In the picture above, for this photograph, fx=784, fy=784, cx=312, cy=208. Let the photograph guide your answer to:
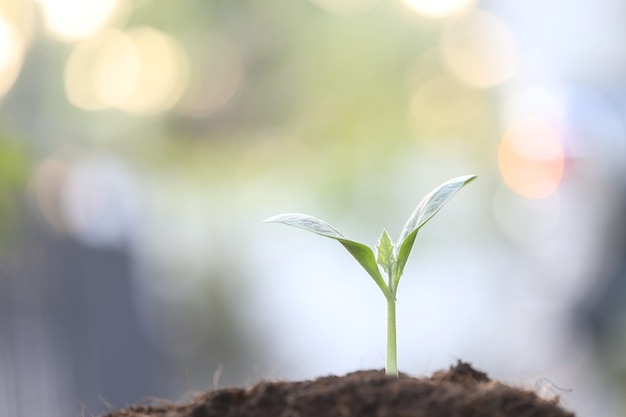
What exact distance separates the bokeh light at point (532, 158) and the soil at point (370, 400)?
11.5 feet

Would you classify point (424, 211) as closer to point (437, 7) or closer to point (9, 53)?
point (9, 53)

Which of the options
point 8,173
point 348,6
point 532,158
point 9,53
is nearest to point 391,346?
point 8,173

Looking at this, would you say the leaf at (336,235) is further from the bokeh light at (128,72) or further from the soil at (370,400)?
the bokeh light at (128,72)

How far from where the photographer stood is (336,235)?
0.67 meters

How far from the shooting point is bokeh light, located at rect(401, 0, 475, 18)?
4672mm

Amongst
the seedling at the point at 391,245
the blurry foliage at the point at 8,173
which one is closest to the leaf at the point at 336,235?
the seedling at the point at 391,245

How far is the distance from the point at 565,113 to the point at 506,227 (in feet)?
3.29

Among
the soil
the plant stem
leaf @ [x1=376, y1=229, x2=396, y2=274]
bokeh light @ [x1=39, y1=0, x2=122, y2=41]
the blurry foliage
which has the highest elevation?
bokeh light @ [x1=39, y1=0, x2=122, y2=41]

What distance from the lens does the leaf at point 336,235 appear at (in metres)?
0.67

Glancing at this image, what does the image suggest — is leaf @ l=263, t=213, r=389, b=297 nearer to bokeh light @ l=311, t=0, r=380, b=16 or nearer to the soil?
the soil

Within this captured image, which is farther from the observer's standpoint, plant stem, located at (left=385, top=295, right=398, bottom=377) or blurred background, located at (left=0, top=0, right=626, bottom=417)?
blurred background, located at (left=0, top=0, right=626, bottom=417)

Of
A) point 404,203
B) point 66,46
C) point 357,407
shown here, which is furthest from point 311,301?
point 357,407

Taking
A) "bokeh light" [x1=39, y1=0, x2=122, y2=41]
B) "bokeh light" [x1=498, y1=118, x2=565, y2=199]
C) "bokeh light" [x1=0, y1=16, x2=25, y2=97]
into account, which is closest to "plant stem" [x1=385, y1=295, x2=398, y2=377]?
"bokeh light" [x1=0, y1=16, x2=25, y2=97]

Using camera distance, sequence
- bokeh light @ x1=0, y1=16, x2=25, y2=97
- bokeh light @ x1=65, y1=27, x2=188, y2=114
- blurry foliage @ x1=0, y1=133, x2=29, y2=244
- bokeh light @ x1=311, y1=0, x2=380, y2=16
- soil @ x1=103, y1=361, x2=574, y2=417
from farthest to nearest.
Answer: bokeh light @ x1=311, y1=0, x2=380, y2=16
bokeh light @ x1=65, y1=27, x2=188, y2=114
bokeh light @ x1=0, y1=16, x2=25, y2=97
blurry foliage @ x1=0, y1=133, x2=29, y2=244
soil @ x1=103, y1=361, x2=574, y2=417
